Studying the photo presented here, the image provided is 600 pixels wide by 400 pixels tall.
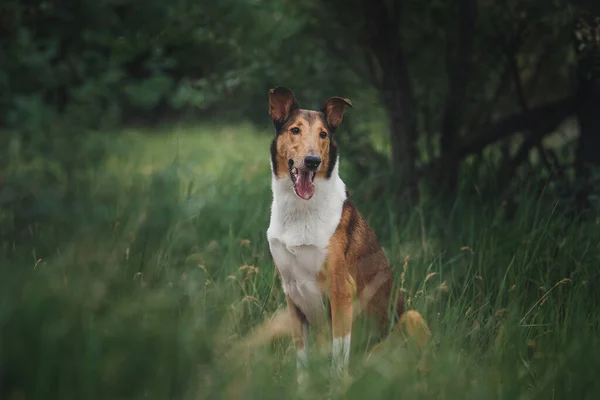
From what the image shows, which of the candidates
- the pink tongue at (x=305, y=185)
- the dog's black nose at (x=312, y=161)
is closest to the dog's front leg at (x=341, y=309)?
the pink tongue at (x=305, y=185)

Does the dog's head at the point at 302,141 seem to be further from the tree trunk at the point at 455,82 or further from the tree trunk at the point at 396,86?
the tree trunk at the point at 455,82

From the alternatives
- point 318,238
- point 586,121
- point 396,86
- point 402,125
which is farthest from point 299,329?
point 586,121

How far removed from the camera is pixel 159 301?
3.23m

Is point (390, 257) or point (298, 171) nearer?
point (298, 171)

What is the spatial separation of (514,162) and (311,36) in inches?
86.3

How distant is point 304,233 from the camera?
4.40 meters

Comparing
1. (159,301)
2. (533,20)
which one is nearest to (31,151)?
(159,301)

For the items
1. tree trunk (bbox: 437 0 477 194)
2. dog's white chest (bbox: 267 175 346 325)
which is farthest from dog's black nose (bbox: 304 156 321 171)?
tree trunk (bbox: 437 0 477 194)

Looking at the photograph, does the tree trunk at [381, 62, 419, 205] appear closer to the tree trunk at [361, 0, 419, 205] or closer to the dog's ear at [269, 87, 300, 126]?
the tree trunk at [361, 0, 419, 205]

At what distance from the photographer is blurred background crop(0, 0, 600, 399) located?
3.18 metres

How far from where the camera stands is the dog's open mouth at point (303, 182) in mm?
4379

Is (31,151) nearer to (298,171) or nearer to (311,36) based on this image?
(298,171)

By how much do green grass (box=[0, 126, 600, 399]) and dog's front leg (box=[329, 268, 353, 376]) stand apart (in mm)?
172

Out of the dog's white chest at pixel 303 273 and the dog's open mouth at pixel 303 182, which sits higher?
the dog's open mouth at pixel 303 182
